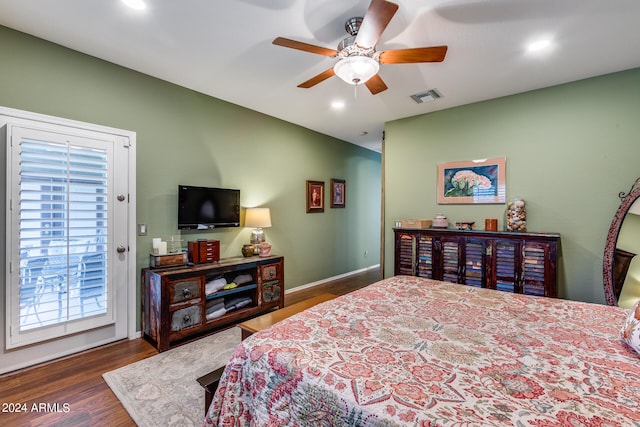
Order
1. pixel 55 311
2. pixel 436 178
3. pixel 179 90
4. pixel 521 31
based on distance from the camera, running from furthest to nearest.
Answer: pixel 436 178 → pixel 179 90 → pixel 55 311 → pixel 521 31

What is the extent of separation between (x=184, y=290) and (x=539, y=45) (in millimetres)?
3998

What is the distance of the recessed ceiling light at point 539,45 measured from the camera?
238 centimetres

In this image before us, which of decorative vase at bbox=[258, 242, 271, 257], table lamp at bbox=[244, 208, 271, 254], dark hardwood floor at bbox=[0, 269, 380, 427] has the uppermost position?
table lamp at bbox=[244, 208, 271, 254]

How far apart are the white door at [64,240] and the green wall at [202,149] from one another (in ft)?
0.69

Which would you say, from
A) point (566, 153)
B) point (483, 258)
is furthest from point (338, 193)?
point (566, 153)

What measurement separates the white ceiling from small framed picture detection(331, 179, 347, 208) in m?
2.28

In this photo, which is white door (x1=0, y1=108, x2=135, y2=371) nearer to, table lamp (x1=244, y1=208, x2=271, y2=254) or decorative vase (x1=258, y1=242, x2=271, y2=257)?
table lamp (x1=244, y1=208, x2=271, y2=254)

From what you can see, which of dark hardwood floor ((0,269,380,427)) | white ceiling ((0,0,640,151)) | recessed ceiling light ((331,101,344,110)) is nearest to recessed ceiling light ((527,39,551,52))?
white ceiling ((0,0,640,151))

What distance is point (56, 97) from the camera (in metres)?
2.53

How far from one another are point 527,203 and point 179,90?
435cm

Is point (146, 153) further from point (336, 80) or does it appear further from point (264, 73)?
point (336, 80)

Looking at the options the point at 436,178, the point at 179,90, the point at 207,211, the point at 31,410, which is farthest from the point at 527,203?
the point at 31,410

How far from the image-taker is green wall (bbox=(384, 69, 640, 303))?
2896 millimetres

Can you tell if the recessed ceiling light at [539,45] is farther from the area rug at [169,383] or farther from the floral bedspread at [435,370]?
the area rug at [169,383]
